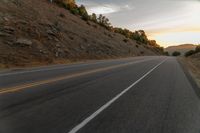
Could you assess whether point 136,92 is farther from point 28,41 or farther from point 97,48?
point 97,48

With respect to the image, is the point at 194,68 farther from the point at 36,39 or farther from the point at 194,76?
the point at 36,39

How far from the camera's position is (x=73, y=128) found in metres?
6.56

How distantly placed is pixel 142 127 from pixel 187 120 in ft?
4.75

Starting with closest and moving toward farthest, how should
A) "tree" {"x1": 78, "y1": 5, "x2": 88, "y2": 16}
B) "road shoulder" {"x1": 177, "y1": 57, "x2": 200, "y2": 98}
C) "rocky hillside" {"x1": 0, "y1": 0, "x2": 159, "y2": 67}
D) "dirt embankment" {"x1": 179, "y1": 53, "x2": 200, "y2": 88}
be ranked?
"road shoulder" {"x1": 177, "y1": 57, "x2": 200, "y2": 98}, "dirt embankment" {"x1": 179, "y1": 53, "x2": 200, "y2": 88}, "rocky hillside" {"x1": 0, "y1": 0, "x2": 159, "y2": 67}, "tree" {"x1": 78, "y1": 5, "x2": 88, "y2": 16}

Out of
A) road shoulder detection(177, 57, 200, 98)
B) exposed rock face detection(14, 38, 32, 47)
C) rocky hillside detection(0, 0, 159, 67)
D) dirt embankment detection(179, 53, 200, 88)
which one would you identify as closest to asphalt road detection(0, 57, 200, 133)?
road shoulder detection(177, 57, 200, 98)

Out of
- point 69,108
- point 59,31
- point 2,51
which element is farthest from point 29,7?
point 69,108

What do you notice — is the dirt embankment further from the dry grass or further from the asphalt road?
the asphalt road

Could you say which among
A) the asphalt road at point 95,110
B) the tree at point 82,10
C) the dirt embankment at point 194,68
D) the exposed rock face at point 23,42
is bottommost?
the dirt embankment at point 194,68

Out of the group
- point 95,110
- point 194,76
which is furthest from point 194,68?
point 95,110

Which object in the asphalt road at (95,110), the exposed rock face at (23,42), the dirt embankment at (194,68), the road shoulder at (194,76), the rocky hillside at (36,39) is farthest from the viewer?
the exposed rock face at (23,42)

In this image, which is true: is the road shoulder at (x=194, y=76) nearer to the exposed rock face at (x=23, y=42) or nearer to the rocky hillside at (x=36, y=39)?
the rocky hillside at (x=36, y=39)

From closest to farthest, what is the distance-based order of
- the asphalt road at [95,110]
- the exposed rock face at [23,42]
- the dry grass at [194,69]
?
the asphalt road at [95,110], the dry grass at [194,69], the exposed rock face at [23,42]

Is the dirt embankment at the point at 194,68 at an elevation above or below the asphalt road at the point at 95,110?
below

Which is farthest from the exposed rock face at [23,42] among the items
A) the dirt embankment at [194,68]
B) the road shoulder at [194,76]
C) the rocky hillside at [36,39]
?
the dirt embankment at [194,68]
